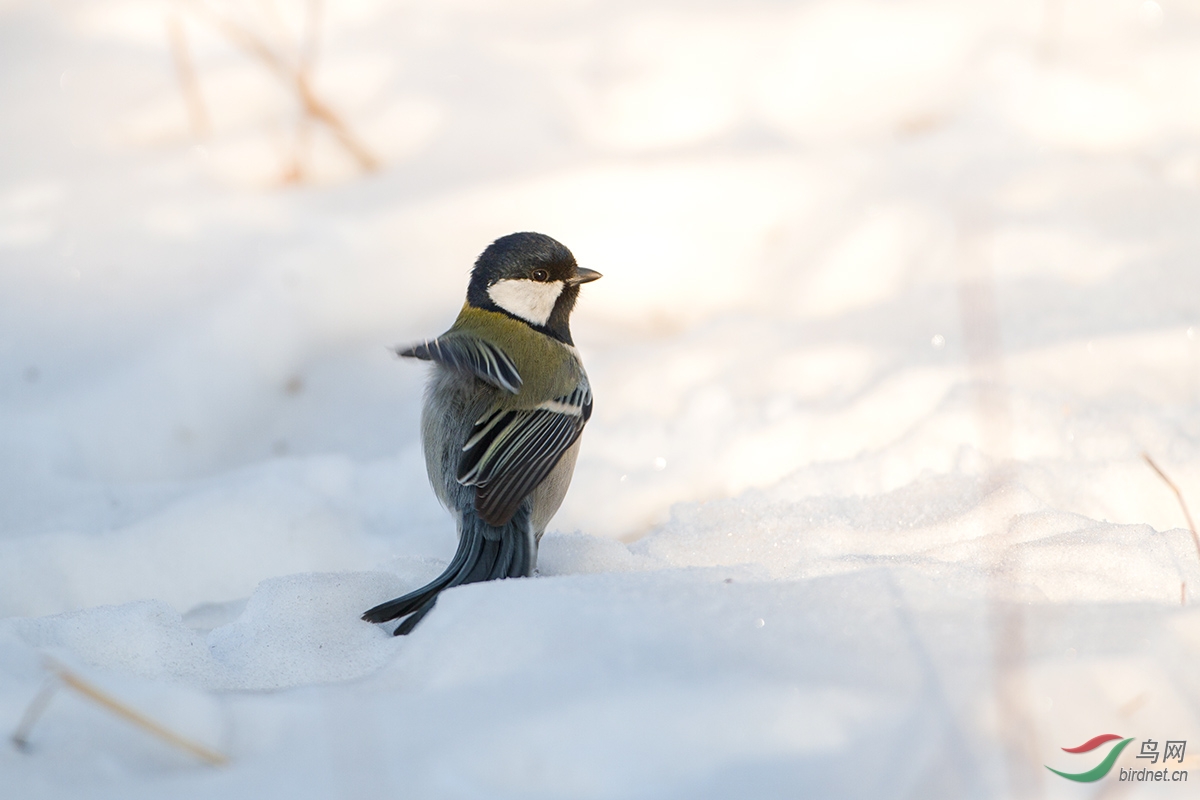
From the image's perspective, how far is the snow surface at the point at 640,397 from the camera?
1.52 metres

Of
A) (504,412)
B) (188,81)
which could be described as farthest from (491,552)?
(188,81)

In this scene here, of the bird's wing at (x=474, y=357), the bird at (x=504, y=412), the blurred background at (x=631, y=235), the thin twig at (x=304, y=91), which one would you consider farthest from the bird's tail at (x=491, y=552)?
the thin twig at (x=304, y=91)

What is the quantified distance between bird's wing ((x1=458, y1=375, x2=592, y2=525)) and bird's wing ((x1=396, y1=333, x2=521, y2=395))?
92 mm

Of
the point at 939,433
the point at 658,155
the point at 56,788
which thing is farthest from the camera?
the point at 658,155

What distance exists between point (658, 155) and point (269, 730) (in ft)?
12.6

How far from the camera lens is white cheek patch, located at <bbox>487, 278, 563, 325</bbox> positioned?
123 inches

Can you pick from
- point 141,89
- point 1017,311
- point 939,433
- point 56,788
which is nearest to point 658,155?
point 1017,311

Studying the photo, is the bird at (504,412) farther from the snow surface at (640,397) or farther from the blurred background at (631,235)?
the blurred background at (631,235)

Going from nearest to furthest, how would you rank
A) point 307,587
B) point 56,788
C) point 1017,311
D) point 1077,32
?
point 56,788 < point 307,587 < point 1017,311 < point 1077,32

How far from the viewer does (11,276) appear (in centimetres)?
407

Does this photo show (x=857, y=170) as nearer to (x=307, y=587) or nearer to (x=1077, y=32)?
(x=1077, y=32)

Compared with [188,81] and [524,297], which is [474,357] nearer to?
[524,297]

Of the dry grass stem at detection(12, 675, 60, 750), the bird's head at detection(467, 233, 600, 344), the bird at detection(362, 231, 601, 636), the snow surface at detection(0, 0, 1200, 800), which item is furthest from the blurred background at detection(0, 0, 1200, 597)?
the dry grass stem at detection(12, 675, 60, 750)

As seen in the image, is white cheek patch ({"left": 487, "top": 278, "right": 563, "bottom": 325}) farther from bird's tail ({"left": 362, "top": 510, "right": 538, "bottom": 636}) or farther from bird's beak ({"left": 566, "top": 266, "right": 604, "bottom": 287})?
bird's tail ({"left": 362, "top": 510, "right": 538, "bottom": 636})
